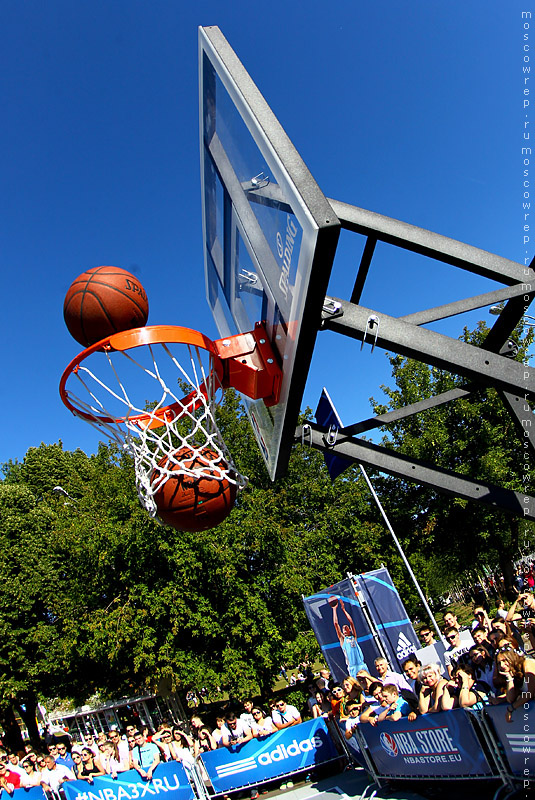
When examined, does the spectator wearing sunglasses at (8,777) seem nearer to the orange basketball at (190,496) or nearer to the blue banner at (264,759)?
the blue banner at (264,759)

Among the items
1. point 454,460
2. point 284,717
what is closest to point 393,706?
point 284,717

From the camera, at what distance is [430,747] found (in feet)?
20.1

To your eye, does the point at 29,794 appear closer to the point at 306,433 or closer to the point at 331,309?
the point at 306,433

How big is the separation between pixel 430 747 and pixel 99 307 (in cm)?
572

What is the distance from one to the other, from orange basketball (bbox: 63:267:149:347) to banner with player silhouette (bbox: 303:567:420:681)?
322 inches

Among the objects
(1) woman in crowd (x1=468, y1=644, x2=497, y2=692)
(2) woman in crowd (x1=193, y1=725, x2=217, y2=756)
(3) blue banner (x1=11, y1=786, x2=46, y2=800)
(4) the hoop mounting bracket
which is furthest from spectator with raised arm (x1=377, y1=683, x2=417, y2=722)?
Answer: (3) blue banner (x1=11, y1=786, x2=46, y2=800)

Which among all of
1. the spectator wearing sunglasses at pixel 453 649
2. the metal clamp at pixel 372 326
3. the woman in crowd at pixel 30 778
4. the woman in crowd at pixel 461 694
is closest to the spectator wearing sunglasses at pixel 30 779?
the woman in crowd at pixel 30 778

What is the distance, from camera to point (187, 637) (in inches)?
677


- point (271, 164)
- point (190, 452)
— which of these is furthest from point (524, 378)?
point (190, 452)

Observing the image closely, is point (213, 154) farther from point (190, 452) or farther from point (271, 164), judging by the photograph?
point (190, 452)

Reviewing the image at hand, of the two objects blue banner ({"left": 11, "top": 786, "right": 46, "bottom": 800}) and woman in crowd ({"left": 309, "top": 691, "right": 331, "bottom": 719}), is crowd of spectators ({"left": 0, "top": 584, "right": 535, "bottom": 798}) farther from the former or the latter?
blue banner ({"left": 11, "top": 786, "right": 46, "bottom": 800})

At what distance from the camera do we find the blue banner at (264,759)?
9.66 m

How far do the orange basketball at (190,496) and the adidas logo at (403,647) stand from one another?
7.95m

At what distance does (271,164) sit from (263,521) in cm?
1527
